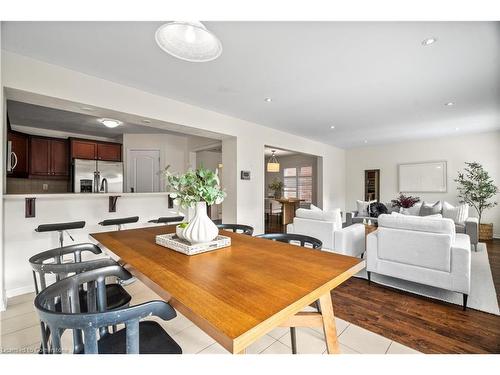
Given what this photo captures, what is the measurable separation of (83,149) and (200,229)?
15.7 feet

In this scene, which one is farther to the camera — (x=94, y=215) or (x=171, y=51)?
(x=94, y=215)

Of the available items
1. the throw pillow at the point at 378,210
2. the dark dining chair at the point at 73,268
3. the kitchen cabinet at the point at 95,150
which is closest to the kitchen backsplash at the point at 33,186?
the kitchen cabinet at the point at 95,150

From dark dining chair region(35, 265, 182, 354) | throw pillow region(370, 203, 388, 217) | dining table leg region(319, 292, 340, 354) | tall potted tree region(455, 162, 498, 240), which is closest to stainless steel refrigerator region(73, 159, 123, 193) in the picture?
dark dining chair region(35, 265, 182, 354)

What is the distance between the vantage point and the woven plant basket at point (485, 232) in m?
4.93

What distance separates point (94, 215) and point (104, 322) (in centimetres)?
289

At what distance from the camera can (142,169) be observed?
5363 mm

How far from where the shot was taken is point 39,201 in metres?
2.66

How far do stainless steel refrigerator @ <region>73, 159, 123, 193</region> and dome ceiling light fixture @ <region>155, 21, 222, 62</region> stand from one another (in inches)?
152

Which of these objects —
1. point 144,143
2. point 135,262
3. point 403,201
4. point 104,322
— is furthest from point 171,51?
point 403,201

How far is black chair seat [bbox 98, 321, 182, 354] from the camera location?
3.22 ft

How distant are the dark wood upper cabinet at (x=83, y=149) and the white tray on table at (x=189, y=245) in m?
4.41

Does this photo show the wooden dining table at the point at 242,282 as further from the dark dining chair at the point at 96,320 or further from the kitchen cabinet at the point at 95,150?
the kitchen cabinet at the point at 95,150

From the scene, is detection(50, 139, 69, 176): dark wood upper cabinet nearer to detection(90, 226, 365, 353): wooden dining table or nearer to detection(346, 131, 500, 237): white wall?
detection(90, 226, 365, 353): wooden dining table
